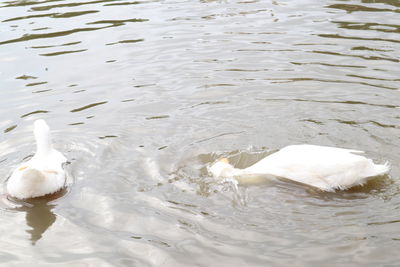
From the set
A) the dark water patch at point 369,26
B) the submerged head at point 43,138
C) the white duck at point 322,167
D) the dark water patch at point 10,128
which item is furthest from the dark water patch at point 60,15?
the white duck at point 322,167

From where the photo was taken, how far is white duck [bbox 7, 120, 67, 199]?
5223 mm

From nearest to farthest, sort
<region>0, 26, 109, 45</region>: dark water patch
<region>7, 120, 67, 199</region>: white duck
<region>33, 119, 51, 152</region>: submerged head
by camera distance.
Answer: <region>7, 120, 67, 199</region>: white duck
<region>33, 119, 51, 152</region>: submerged head
<region>0, 26, 109, 45</region>: dark water patch

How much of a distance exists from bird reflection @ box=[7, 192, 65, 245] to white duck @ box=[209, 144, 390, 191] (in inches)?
56.4

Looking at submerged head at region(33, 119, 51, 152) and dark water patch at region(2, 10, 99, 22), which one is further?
dark water patch at region(2, 10, 99, 22)

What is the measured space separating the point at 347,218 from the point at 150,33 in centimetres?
565

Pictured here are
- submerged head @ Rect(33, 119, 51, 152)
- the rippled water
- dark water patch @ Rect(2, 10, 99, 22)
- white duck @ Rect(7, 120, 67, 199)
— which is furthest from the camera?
dark water patch @ Rect(2, 10, 99, 22)

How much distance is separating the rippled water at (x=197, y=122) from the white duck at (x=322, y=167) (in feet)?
0.33

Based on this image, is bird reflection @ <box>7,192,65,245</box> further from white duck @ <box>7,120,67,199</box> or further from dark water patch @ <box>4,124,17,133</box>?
dark water patch @ <box>4,124,17,133</box>

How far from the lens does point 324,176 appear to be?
16.4 ft

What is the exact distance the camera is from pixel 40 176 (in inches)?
207

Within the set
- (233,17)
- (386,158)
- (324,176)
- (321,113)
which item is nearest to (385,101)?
(321,113)

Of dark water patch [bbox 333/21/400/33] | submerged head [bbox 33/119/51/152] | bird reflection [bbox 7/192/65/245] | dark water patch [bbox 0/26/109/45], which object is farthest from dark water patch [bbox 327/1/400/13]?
bird reflection [bbox 7/192/65/245]

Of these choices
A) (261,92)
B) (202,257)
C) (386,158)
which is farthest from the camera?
(261,92)

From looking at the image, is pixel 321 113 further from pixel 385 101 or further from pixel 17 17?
pixel 17 17
